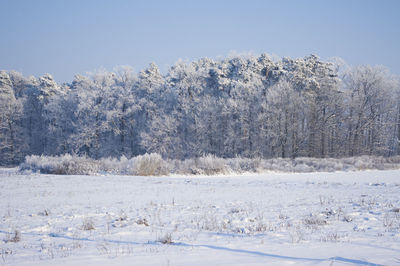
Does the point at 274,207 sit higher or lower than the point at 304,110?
lower

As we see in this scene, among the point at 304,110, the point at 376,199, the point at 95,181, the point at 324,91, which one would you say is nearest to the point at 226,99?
the point at 304,110

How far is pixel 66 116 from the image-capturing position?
142ft

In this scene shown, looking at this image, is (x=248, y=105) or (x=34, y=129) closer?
(x=248, y=105)

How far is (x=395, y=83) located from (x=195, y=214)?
4101 cm

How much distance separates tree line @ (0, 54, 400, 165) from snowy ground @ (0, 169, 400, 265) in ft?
83.6

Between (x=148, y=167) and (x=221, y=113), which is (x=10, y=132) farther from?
(x=148, y=167)

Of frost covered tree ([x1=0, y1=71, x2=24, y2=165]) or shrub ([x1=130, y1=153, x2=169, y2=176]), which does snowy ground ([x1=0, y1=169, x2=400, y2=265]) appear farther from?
frost covered tree ([x1=0, y1=71, x2=24, y2=165])

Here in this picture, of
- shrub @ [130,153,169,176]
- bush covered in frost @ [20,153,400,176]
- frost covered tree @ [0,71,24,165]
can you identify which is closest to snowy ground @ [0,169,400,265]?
shrub @ [130,153,169,176]

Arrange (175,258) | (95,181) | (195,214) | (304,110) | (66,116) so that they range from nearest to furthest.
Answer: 1. (175,258)
2. (195,214)
3. (95,181)
4. (304,110)
5. (66,116)

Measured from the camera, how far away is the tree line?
3597 centimetres

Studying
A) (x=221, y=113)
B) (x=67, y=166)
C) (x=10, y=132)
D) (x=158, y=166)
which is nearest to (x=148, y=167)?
(x=158, y=166)

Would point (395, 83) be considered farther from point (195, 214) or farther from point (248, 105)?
point (195, 214)

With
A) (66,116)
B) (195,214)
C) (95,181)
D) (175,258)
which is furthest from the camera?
(66,116)

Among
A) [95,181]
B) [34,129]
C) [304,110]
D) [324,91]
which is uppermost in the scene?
[324,91]
